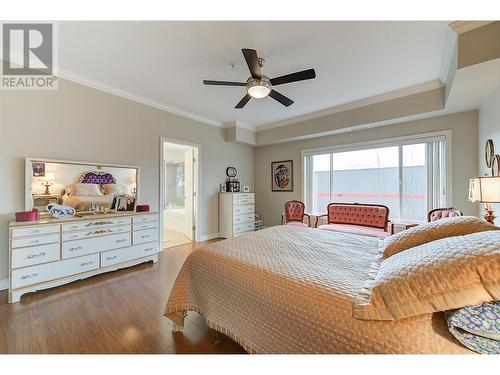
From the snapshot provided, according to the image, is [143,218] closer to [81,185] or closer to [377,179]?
[81,185]

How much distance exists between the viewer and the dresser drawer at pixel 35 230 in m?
2.20

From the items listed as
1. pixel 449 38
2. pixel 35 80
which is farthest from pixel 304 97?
pixel 35 80

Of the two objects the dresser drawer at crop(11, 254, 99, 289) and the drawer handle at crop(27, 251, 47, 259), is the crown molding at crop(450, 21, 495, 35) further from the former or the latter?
the drawer handle at crop(27, 251, 47, 259)

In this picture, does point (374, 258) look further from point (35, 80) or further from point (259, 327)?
point (35, 80)

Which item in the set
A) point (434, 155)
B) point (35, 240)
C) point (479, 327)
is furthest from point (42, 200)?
point (434, 155)

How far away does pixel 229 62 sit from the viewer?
2.57m

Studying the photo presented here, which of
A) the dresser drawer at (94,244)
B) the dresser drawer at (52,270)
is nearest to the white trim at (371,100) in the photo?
the dresser drawer at (94,244)

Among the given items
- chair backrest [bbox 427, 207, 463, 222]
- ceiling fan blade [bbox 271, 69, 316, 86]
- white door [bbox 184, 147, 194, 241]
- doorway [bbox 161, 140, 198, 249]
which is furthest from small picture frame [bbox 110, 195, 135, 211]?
chair backrest [bbox 427, 207, 463, 222]

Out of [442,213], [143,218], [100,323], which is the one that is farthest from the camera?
[143,218]

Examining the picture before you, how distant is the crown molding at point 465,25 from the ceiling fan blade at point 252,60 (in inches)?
71.9

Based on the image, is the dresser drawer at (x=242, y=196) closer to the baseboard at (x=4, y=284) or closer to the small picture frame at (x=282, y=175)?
the small picture frame at (x=282, y=175)

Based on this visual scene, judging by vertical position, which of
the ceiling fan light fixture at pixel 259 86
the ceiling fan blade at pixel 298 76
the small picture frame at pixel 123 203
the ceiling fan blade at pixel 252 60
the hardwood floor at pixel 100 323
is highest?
the ceiling fan blade at pixel 252 60

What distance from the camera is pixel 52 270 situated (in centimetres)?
241

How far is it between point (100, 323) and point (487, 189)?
3643mm
